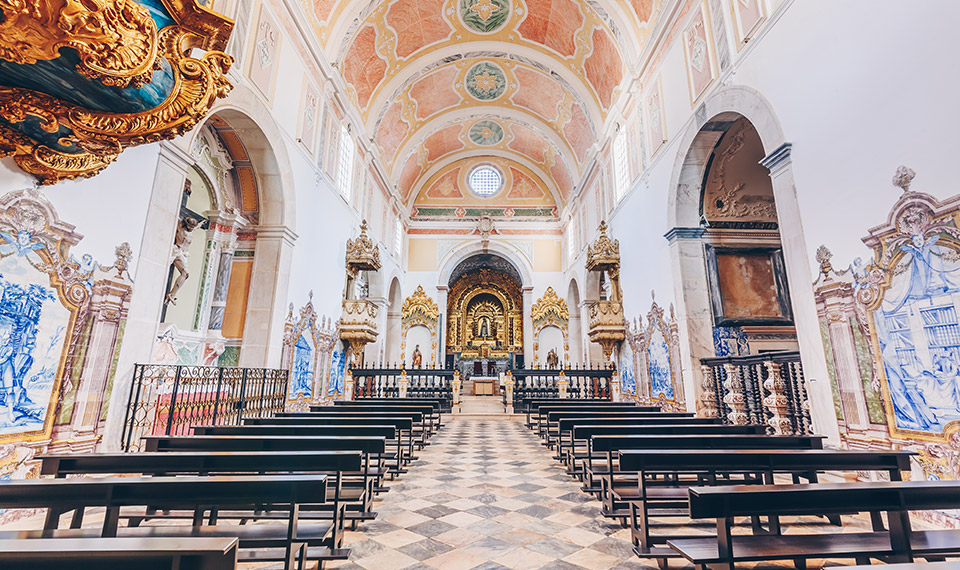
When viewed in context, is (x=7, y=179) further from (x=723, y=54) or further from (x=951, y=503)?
(x=723, y=54)

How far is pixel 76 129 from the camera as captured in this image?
3.13 m

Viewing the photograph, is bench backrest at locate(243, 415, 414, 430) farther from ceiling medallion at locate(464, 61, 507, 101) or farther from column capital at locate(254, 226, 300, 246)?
ceiling medallion at locate(464, 61, 507, 101)

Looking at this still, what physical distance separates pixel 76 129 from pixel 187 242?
15.1 ft

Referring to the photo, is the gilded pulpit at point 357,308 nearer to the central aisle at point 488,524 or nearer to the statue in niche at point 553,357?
the central aisle at point 488,524

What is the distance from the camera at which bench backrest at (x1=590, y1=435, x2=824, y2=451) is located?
307 centimetres

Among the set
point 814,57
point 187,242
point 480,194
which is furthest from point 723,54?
point 480,194

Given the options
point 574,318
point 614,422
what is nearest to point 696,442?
point 614,422

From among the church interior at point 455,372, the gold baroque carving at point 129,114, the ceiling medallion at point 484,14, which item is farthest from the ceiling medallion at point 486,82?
the gold baroque carving at point 129,114

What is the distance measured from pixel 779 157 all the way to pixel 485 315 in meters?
19.0

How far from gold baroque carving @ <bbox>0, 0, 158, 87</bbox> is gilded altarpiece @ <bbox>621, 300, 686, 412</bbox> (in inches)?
316

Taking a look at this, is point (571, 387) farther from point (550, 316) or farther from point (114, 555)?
point (114, 555)

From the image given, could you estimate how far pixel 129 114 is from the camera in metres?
3.17

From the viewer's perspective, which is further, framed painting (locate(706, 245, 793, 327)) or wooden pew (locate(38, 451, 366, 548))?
framed painting (locate(706, 245, 793, 327))

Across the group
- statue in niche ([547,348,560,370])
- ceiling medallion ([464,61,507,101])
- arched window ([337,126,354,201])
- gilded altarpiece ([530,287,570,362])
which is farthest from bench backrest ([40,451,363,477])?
gilded altarpiece ([530,287,570,362])
